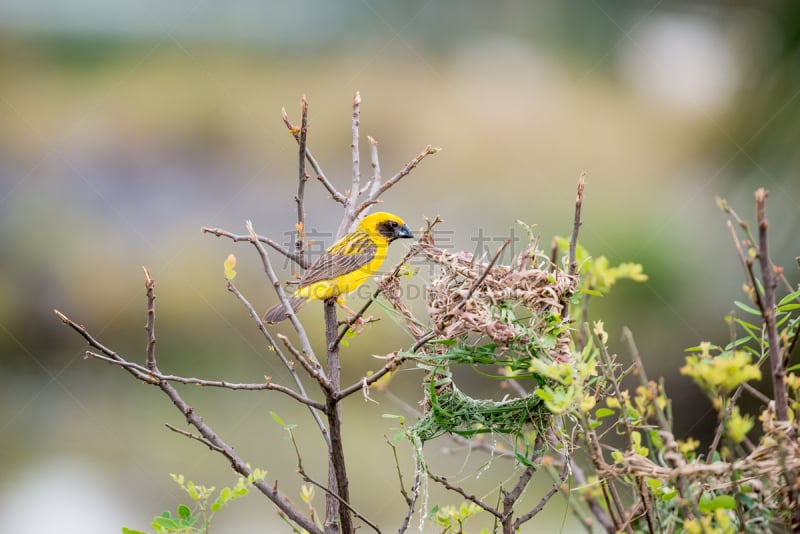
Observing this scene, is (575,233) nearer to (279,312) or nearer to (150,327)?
(150,327)

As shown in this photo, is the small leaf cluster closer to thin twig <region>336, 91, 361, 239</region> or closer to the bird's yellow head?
thin twig <region>336, 91, 361, 239</region>

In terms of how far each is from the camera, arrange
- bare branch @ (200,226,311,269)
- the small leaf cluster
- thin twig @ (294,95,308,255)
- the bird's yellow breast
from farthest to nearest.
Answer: the bird's yellow breast → bare branch @ (200,226,311,269) → thin twig @ (294,95,308,255) → the small leaf cluster

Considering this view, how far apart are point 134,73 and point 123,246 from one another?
1.78 metres

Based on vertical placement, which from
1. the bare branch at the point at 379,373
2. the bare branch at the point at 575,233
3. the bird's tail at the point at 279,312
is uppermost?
the bird's tail at the point at 279,312

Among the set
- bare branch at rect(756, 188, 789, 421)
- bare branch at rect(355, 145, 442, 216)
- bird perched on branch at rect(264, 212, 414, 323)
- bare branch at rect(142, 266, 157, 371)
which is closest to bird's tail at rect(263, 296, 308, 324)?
bird perched on branch at rect(264, 212, 414, 323)

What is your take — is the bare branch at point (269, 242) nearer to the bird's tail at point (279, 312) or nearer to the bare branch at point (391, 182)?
the bare branch at point (391, 182)

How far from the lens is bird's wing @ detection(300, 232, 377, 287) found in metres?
3.02

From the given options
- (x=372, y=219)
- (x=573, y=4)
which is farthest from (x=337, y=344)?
(x=573, y=4)

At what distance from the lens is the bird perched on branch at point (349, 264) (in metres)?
3.01

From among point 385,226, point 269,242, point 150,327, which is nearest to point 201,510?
point 150,327

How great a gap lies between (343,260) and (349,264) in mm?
61

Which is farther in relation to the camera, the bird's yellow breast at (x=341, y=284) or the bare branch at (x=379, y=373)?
the bird's yellow breast at (x=341, y=284)

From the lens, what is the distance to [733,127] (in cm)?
594

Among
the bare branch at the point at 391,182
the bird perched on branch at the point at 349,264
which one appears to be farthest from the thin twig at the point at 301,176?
the bird perched on branch at the point at 349,264
